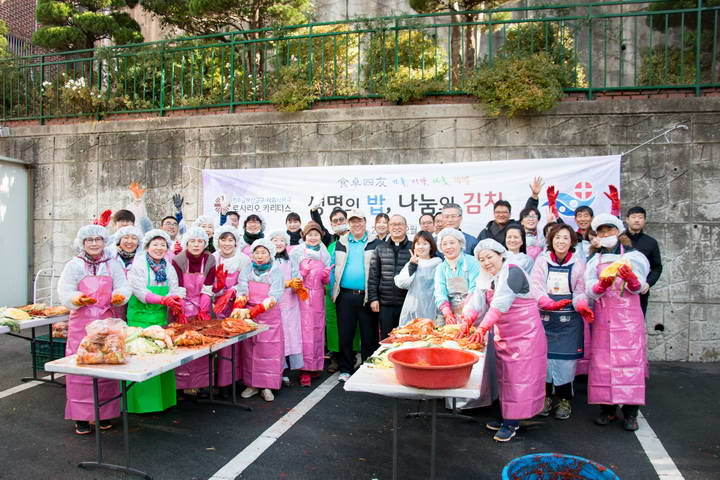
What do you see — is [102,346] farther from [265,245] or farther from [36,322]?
[265,245]

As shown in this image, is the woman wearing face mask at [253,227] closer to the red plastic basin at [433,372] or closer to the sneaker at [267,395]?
the sneaker at [267,395]

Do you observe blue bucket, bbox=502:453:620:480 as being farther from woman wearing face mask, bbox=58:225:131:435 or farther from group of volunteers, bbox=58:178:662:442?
woman wearing face mask, bbox=58:225:131:435

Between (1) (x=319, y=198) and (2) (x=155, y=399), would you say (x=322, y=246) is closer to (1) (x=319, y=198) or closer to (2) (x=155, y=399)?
(1) (x=319, y=198)

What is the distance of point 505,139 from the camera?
7.46 metres

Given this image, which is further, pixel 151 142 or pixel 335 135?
pixel 151 142

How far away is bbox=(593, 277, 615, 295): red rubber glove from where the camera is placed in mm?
4480

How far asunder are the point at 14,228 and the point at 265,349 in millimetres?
6417

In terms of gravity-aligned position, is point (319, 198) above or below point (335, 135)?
below

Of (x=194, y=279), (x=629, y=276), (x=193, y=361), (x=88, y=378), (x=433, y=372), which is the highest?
(x=629, y=276)

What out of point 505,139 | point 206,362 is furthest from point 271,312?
point 505,139

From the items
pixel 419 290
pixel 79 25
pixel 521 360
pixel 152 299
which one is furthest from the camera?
pixel 79 25

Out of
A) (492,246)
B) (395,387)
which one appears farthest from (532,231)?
(395,387)

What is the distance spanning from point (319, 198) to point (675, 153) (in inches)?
192

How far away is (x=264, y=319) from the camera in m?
5.47
